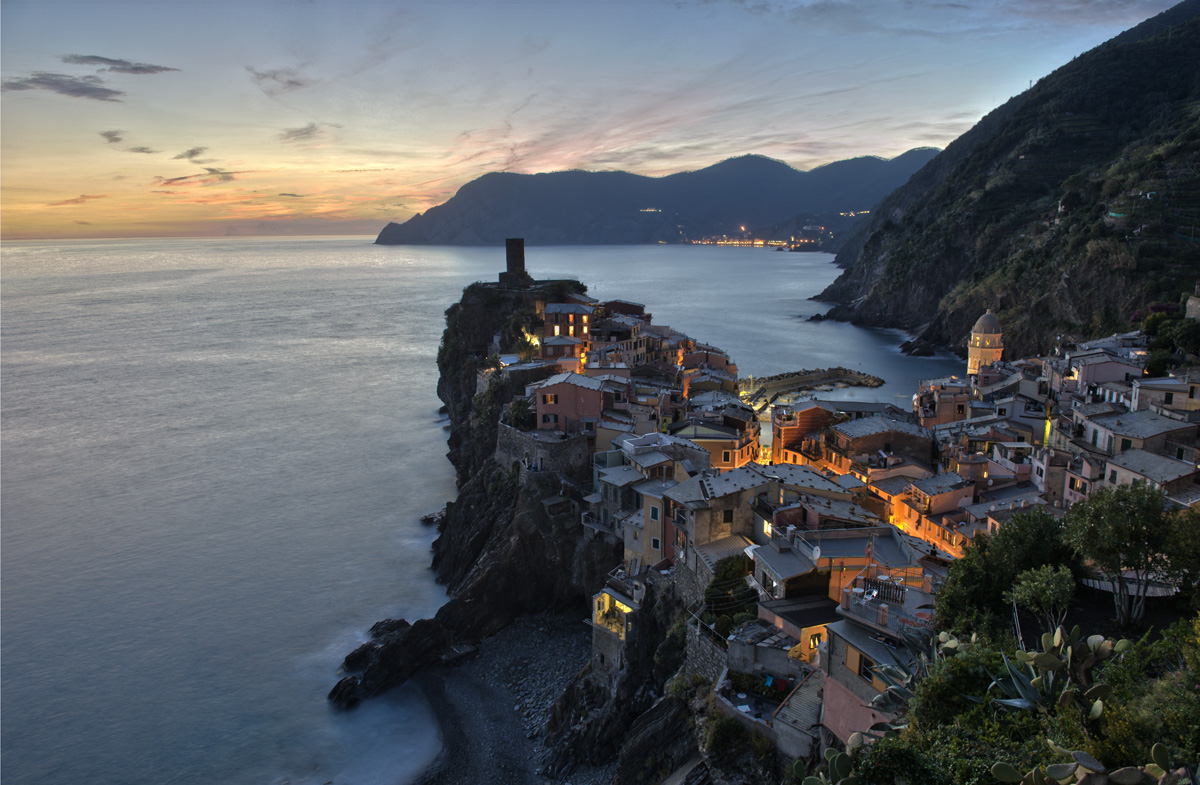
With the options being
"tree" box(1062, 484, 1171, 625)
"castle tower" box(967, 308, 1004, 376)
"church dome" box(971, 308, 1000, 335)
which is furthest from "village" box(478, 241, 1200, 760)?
Result: "church dome" box(971, 308, 1000, 335)

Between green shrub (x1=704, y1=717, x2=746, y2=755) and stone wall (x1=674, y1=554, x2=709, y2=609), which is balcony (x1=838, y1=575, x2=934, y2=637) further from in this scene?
stone wall (x1=674, y1=554, x2=709, y2=609)

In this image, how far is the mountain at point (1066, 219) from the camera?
42.1m

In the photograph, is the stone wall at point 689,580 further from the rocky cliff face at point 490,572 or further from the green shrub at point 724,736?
the rocky cliff face at point 490,572

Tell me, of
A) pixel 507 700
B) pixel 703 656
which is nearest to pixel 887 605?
pixel 703 656

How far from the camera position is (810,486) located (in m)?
17.0

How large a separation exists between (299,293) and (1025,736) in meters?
121

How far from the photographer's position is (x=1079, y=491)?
1878cm

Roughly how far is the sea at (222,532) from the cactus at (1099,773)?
45.3ft

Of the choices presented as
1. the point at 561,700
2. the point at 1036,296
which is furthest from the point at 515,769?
the point at 1036,296

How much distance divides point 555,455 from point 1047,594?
15.7 meters

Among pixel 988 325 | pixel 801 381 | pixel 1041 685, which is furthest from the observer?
pixel 801 381

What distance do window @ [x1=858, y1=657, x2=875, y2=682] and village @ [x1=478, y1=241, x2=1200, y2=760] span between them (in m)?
0.03

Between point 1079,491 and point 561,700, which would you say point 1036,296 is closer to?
point 1079,491

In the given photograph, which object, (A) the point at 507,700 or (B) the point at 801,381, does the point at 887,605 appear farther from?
(B) the point at 801,381
